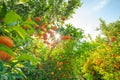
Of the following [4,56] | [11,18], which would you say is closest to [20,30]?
[11,18]

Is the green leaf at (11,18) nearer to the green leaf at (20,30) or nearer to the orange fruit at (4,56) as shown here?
the green leaf at (20,30)

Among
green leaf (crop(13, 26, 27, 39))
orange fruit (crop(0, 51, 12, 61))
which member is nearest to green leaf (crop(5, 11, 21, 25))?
green leaf (crop(13, 26, 27, 39))

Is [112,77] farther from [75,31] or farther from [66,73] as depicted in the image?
[75,31]

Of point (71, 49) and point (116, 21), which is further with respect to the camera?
point (116, 21)

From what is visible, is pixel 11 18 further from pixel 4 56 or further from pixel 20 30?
pixel 4 56

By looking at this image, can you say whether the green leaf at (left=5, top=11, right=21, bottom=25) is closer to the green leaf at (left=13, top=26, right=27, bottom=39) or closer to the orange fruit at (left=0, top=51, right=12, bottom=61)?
the green leaf at (left=13, top=26, right=27, bottom=39)

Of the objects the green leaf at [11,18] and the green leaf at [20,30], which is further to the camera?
the green leaf at [20,30]

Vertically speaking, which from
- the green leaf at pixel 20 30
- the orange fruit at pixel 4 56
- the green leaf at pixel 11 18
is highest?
the green leaf at pixel 11 18

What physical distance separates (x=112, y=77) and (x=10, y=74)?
796cm

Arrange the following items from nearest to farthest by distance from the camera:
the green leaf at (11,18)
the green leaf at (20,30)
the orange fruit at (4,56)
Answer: the orange fruit at (4,56) < the green leaf at (11,18) < the green leaf at (20,30)

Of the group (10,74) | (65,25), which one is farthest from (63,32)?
(10,74)

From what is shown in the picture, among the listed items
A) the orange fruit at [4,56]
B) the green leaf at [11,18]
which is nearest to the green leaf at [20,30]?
the green leaf at [11,18]

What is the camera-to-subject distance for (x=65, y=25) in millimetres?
11500

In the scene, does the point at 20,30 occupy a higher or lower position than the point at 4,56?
higher
